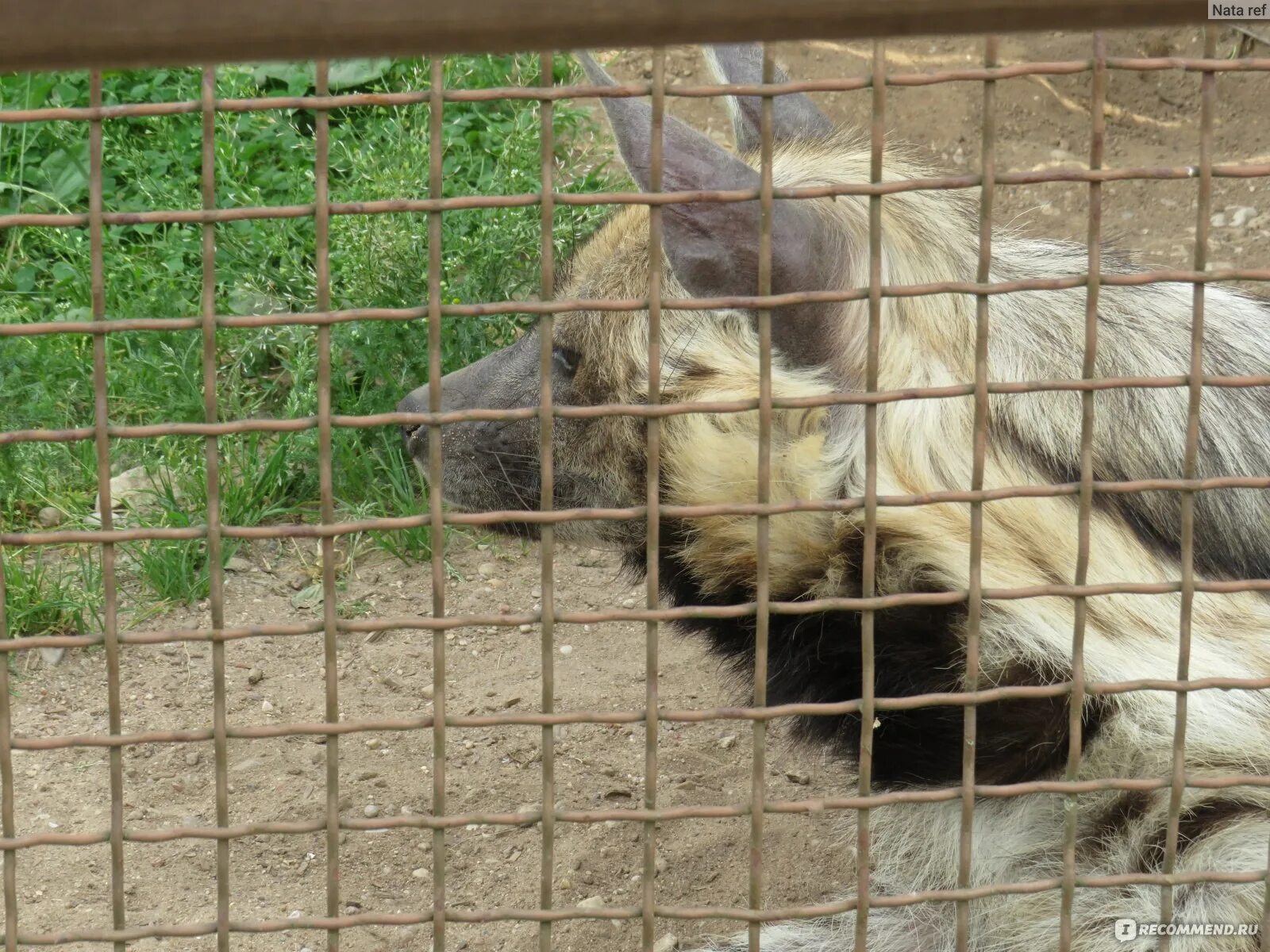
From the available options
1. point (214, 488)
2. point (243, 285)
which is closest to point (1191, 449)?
point (214, 488)

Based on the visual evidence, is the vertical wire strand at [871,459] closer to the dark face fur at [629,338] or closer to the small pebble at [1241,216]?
the dark face fur at [629,338]

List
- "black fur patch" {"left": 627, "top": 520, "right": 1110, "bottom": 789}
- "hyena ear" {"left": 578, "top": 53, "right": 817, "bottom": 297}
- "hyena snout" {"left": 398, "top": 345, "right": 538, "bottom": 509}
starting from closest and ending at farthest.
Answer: "hyena ear" {"left": 578, "top": 53, "right": 817, "bottom": 297} → "black fur patch" {"left": 627, "top": 520, "right": 1110, "bottom": 789} → "hyena snout" {"left": 398, "top": 345, "right": 538, "bottom": 509}

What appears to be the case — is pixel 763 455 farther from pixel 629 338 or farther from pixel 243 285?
pixel 243 285

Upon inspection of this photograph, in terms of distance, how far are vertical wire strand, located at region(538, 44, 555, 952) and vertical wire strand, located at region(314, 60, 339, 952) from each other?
0.27 meters

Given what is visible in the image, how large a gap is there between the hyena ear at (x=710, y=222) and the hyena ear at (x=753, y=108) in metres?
0.67

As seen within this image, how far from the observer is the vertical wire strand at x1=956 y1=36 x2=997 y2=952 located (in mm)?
1974

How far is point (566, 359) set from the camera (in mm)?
3160

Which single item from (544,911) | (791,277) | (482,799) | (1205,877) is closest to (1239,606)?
(1205,877)

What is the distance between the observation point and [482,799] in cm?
369

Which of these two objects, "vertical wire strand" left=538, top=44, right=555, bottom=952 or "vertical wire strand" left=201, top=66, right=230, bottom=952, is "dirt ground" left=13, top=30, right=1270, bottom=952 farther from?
"vertical wire strand" left=538, top=44, right=555, bottom=952

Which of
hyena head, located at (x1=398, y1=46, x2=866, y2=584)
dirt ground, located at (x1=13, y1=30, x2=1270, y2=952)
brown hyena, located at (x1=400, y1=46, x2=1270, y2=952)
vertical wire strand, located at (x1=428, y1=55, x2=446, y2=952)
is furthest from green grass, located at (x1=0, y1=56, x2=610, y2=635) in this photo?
vertical wire strand, located at (x1=428, y1=55, x2=446, y2=952)

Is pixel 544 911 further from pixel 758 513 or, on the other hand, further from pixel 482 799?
pixel 482 799

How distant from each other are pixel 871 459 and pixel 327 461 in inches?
28.8

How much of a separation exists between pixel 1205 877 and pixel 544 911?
99 centimetres
